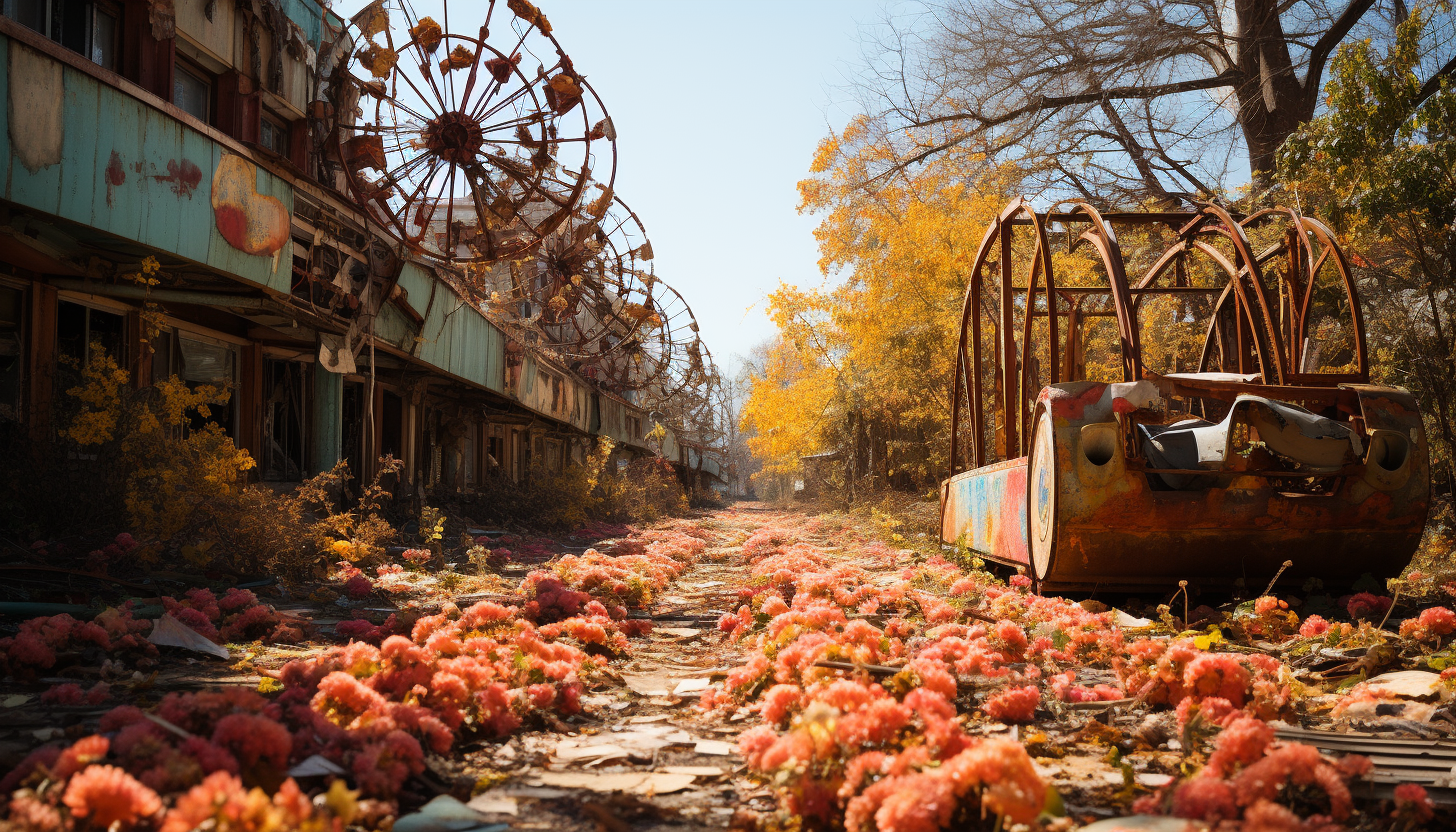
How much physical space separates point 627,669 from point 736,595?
9.56 feet

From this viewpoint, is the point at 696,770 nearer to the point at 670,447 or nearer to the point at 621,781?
the point at 621,781

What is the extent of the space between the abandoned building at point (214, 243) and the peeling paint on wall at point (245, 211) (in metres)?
0.02

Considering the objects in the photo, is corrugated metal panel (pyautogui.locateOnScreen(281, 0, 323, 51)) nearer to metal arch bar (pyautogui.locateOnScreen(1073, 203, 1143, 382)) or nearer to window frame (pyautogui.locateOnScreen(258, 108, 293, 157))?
window frame (pyautogui.locateOnScreen(258, 108, 293, 157))

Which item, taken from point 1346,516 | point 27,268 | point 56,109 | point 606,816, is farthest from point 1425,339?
point 27,268

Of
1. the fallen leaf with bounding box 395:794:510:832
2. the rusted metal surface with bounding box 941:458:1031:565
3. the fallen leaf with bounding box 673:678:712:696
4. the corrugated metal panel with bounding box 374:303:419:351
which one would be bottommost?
the fallen leaf with bounding box 673:678:712:696

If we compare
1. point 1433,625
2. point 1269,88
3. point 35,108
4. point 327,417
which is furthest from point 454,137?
point 1269,88

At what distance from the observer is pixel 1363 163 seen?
31.9 ft

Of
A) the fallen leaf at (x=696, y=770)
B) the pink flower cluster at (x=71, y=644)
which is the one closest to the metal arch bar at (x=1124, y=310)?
the fallen leaf at (x=696, y=770)

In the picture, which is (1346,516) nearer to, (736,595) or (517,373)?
(736,595)

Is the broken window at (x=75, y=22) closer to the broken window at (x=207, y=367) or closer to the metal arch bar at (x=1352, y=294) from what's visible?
the broken window at (x=207, y=367)

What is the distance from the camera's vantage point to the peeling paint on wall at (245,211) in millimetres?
8219

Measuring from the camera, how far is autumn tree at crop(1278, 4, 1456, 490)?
9305 mm

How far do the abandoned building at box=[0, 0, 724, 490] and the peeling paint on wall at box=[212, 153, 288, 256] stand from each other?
20 mm

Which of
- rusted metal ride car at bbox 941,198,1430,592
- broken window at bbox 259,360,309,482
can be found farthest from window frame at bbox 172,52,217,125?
rusted metal ride car at bbox 941,198,1430,592
